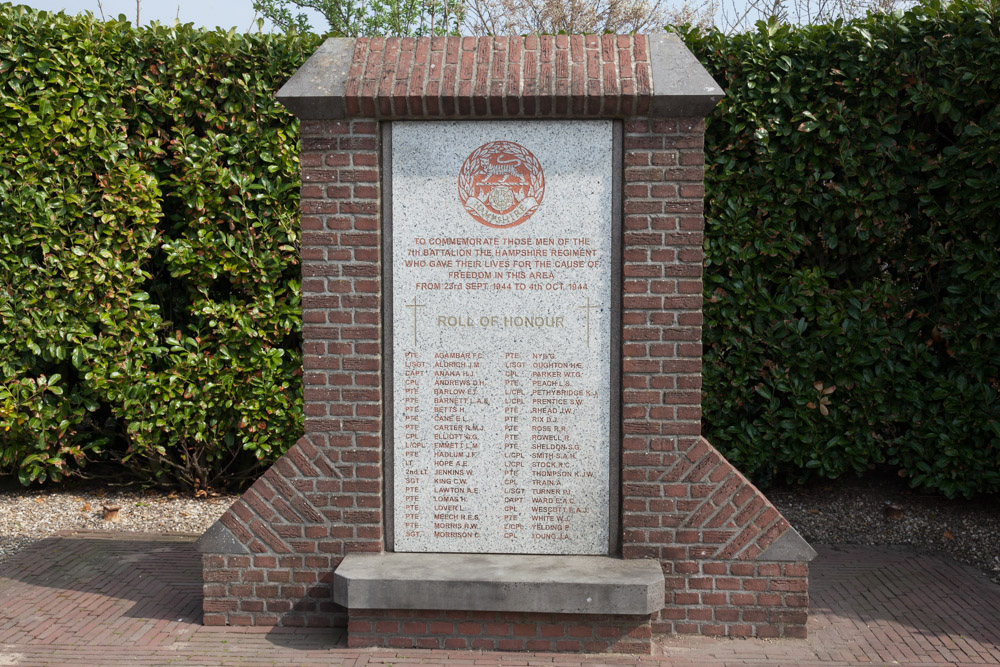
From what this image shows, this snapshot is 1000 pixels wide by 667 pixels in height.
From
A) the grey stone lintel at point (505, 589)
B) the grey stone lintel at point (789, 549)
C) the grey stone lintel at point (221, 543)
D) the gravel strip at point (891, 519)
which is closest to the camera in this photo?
the grey stone lintel at point (505, 589)

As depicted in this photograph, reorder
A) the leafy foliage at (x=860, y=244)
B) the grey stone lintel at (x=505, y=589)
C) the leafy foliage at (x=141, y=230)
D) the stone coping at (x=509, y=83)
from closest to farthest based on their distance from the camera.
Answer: the grey stone lintel at (x=505, y=589), the stone coping at (x=509, y=83), the leafy foliage at (x=860, y=244), the leafy foliage at (x=141, y=230)

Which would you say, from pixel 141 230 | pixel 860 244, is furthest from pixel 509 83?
pixel 141 230

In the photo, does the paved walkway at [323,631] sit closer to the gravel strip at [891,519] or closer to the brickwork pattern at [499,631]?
the brickwork pattern at [499,631]

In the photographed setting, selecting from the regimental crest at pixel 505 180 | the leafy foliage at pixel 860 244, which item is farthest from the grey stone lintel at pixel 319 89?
the leafy foliage at pixel 860 244

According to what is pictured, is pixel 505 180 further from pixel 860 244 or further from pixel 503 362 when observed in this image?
pixel 860 244

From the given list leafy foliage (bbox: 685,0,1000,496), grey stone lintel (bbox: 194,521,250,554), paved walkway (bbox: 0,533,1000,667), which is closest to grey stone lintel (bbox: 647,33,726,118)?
leafy foliage (bbox: 685,0,1000,496)

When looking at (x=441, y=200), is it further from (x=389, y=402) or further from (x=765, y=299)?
(x=765, y=299)

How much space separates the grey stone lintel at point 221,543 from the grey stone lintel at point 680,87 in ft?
9.69

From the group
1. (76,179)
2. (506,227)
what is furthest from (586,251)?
(76,179)

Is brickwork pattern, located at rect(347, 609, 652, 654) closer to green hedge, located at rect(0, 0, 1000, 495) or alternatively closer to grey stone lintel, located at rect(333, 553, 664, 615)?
grey stone lintel, located at rect(333, 553, 664, 615)

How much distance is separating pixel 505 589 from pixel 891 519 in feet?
11.4

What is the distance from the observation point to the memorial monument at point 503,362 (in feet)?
12.8

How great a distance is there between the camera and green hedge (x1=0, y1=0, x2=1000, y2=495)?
550 cm

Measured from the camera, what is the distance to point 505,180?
4.01m
